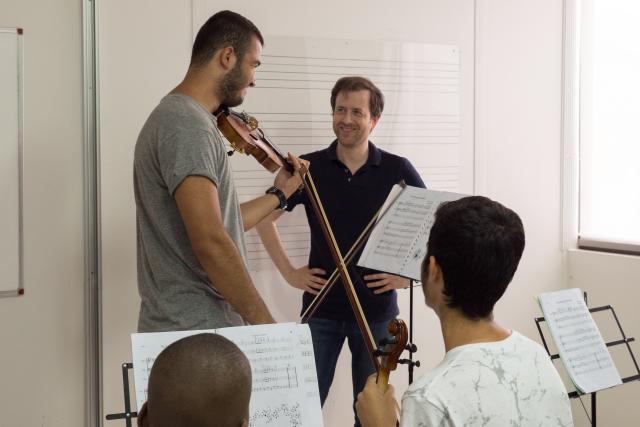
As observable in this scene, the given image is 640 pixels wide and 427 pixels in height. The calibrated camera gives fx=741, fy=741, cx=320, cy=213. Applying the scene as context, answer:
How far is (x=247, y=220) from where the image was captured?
2525 millimetres

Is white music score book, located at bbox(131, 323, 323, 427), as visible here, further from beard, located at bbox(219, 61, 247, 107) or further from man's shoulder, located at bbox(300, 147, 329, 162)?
man's shoulder, located at bbox(300, 147, 329, 162)

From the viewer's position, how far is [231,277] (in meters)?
1.98

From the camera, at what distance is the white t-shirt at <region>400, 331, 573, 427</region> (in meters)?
1.33

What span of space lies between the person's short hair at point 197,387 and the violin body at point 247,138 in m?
1.26

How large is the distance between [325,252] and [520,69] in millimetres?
1552

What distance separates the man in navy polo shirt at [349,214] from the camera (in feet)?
9.75

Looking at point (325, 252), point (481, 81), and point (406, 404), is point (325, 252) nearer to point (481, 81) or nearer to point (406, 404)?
point (481, 81)

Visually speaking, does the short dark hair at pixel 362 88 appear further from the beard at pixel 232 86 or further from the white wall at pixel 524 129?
the beard at pixel 232 86

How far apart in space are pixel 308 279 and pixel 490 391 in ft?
5.88

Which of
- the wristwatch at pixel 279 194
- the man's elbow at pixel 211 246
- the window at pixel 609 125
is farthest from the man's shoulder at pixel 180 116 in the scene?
the window at pixel 609 125

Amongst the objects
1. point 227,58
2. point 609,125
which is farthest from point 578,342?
point 609,125

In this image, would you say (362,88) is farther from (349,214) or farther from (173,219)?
(173,219)

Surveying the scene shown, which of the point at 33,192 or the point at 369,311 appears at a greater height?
the point at 33,192

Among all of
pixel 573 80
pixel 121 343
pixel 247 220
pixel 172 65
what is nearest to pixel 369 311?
pixel 247 220
